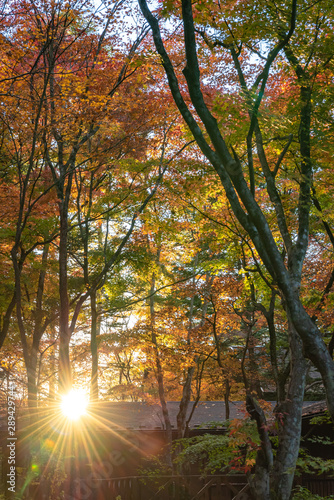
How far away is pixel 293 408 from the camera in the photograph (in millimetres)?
6055

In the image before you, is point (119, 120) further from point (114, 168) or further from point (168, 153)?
point (168, 153)

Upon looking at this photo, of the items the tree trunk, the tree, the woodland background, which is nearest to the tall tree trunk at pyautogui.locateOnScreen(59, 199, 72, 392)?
the woodland background

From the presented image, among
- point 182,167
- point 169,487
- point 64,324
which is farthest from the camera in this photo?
point 169,487

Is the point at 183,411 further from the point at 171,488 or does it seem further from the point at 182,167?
the point at 182,167

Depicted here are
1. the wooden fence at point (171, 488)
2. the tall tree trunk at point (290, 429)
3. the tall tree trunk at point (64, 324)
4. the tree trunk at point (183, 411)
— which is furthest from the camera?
the tree trunk at point (183, 411)

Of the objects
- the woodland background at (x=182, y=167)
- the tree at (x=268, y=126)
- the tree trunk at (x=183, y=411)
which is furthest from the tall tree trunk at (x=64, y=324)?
the tree trunk at (x=183, y=411)

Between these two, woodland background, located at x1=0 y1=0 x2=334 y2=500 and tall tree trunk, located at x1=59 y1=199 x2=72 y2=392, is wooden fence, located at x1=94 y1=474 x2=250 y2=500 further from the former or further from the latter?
tall tree trunk, located at x1=59 y1=199 x2=72 y2=392

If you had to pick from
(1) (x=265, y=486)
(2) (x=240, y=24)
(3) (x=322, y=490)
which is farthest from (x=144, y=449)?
(2) (x=240, y=24)

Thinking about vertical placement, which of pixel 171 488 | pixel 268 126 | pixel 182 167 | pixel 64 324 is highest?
pixel 182 167

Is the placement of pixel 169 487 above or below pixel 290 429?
below

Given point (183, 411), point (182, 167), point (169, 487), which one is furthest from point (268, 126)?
point (183, 411)

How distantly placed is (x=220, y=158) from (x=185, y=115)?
2.12 feet

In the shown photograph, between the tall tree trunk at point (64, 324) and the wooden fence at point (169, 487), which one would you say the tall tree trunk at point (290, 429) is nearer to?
the tall tree trunk at point (64, 324)

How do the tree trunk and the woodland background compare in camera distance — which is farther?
the tree trunk
